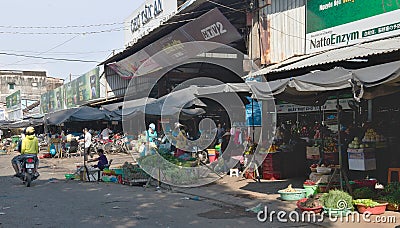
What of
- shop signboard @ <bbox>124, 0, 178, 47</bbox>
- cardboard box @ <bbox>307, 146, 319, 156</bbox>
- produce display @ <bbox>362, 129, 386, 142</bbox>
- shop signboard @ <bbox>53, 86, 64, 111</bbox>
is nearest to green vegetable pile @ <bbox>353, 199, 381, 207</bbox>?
produce display @ <bbox>362, 129, 386, 142</bbox>

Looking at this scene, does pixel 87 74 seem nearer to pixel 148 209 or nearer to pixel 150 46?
pixel 150 46

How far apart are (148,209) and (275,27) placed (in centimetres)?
734

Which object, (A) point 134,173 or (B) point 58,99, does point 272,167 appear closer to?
(A) point 134,173

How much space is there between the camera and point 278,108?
44.4 ft

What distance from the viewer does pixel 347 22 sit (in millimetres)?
11031

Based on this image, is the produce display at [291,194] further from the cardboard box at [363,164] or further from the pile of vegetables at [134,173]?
the pile of vegetables at [134,173]

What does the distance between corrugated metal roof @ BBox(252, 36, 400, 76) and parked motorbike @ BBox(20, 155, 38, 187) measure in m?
6.70

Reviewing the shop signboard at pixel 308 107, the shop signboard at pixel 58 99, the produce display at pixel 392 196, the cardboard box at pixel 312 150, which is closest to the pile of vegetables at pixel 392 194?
the produce display at pixel 392 196

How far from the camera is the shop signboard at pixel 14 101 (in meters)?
49.3

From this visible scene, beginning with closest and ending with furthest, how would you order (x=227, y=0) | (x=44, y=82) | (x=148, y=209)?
(x=148, y=209) → (x=227, y=0) → (x=44, y=82)

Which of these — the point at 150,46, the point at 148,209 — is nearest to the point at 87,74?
the point at 150,46

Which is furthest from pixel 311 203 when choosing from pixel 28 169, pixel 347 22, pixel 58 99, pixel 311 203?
pixel 58 99

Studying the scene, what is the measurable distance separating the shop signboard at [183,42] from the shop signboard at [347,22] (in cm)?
385

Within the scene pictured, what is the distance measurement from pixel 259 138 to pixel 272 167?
167cm
